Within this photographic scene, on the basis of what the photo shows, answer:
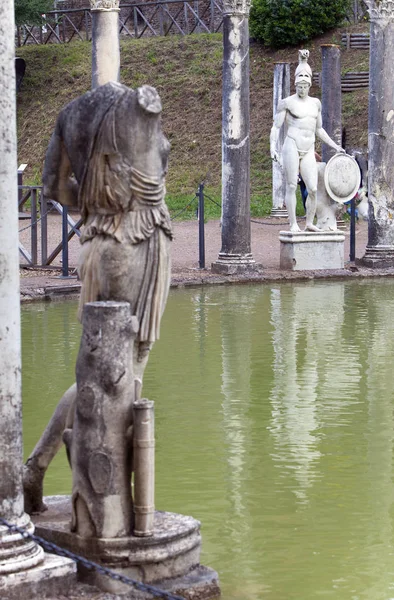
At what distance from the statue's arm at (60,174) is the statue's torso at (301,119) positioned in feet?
37.2

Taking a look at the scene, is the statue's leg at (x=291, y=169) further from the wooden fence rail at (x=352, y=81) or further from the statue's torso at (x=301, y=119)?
the wooden fence rail at (x=352, y=81)

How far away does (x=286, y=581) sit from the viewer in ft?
17.6

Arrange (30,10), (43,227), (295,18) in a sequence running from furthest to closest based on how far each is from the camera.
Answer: (30,10) → (295,18) → (43,227)

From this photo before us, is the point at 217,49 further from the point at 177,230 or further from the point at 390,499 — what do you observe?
the point at 390,499

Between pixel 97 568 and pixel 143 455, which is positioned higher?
pixel 143 455

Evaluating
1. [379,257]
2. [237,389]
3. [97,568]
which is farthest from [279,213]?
[97,568]

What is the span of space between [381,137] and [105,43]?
155 inches

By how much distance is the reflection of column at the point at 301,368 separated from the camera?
24.3 ft

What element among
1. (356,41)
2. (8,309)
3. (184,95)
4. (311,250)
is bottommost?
(311,250)

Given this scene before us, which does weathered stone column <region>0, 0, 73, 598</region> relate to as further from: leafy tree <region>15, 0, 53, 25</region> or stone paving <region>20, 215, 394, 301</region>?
leafy tree <region>15, 0, 53, 25</region>

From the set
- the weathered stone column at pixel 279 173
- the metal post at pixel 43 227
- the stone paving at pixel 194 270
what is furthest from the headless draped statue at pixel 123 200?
the weathered stone column at pixel 279 173

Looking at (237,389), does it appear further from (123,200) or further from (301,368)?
(123,200)

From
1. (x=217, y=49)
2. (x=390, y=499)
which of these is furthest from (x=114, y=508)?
(x=217, y=49)

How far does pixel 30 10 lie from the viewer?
35.6m
